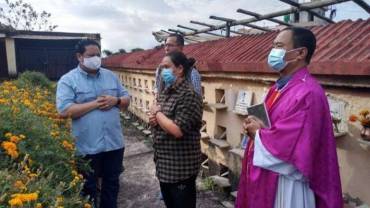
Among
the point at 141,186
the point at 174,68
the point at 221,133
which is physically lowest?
the point at 141,186

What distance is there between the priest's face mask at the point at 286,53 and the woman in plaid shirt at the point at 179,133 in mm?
822

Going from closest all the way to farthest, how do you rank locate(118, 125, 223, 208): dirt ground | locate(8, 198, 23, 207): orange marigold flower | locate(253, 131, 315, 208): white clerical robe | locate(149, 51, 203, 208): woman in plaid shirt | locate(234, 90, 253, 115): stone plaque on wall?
locate(8, 198, 23, 207): orange marigold flower < locate(253, 131, 315, 208): white clerical robe < locate(149, 51, 203, 208): woman in plaid shirt < locate(234, 90, 253, 115): stone plaque on wall < locate(118, 125, 223, 208): dirt ground

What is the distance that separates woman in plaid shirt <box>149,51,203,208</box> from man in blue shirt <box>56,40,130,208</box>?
53 centimetres

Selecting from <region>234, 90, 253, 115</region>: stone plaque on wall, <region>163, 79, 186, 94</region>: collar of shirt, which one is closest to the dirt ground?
<region>234, 90, 253, 115</region>: stone plaque on wall

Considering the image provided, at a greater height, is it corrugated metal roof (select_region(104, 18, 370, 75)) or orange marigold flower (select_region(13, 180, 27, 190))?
corrugated metal roof (select_region(104, 18, 370, 75))

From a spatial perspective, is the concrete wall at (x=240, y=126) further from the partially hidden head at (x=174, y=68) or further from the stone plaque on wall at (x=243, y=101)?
the partially hidden head at (x=174, y=68)

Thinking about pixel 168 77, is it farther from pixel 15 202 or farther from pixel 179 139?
pixel 15 202

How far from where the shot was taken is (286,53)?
214 centimetres

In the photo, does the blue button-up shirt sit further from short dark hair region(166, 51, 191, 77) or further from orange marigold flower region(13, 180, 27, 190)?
orange marigold flower region(13, 180, 27, 190)

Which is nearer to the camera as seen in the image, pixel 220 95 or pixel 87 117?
pixel 87 117

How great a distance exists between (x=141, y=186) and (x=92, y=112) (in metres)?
2.32

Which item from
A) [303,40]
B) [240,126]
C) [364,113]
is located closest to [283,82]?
[303,40]

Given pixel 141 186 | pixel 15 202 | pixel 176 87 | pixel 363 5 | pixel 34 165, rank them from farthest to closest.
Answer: pixel 141 186 → pixel 363 5 → pixel 176 87 → pixel 34 165 → pixel 15 202

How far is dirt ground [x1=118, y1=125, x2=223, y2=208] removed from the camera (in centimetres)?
449
